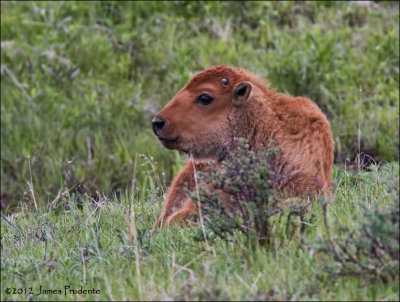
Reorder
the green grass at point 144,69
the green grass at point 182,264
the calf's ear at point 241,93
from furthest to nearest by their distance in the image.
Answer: the green grass at point 144,69 → the calf's ear at point 241,93 → the green grass at point 182,264

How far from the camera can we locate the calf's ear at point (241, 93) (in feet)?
18.9

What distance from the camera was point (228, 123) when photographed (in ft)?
19.2

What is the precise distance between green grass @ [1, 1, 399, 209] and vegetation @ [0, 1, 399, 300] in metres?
0.02

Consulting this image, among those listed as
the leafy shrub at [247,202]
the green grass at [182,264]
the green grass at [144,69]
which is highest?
the leafy shrub at [247,202]

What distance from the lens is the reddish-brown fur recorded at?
5.54 meters

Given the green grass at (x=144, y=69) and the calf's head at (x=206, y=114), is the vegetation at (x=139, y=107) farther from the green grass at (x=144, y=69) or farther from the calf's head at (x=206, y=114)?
the calf's head at (x=206, y=114)

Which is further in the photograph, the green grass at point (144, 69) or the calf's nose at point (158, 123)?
the green grass at point (144, 69)

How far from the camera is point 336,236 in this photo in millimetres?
3982

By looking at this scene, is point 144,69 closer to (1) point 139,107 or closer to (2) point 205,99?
(1) point 139,107

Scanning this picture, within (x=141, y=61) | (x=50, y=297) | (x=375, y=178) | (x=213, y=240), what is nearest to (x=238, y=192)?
(x=213, y=240)

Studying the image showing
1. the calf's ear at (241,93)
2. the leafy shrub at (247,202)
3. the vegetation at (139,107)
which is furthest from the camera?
the calf's ear at (241,93)

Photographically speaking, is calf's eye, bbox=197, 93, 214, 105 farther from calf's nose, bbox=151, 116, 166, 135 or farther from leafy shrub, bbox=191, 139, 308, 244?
leafy shrub, bbox=191, 139, 308, 244

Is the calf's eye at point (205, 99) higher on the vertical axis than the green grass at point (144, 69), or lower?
higher

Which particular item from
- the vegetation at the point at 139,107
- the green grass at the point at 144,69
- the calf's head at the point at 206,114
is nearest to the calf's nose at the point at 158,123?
the calf's head at the point at 206,114
